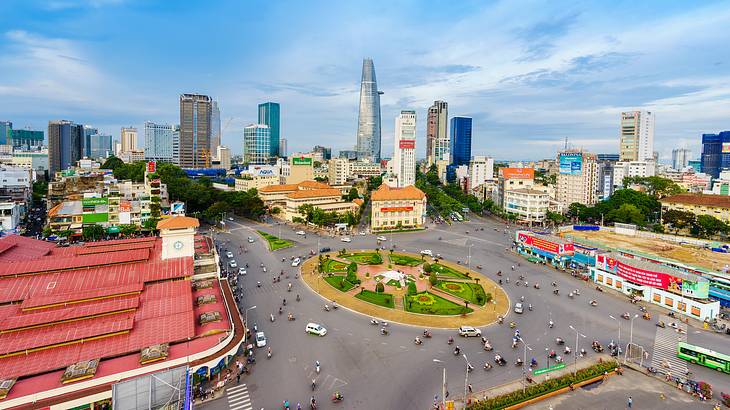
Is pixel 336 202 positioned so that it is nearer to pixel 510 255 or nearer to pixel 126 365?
pixel 510 255

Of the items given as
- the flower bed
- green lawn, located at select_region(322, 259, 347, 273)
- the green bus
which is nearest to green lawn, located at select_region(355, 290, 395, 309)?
green lawn, located at select_region(322, 259, 347, 273)

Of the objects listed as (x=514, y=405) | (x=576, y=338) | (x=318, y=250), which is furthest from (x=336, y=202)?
(x=514, y=405)

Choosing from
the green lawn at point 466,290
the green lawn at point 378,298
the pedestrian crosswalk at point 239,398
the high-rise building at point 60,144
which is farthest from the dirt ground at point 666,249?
the high-rise building at point 60,144

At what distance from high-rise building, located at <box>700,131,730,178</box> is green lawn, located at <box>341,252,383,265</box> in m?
186

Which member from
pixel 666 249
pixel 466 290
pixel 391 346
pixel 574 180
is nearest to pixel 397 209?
pixel 466 290

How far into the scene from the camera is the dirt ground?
5078cm

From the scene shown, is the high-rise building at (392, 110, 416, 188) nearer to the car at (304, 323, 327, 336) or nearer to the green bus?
the car at (304, 323, 327, 336)

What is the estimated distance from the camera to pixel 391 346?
30.6 m

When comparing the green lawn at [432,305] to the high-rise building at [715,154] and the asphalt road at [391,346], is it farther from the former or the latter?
the high-rise building at [715,154]

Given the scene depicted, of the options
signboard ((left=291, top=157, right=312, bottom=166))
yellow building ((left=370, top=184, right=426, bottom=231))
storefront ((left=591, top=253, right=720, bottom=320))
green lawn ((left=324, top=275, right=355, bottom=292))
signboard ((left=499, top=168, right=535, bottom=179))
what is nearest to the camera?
storefront ((left=591, top=253, right=720, bottom=320))

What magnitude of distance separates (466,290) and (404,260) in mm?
12830

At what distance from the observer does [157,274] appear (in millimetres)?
34312

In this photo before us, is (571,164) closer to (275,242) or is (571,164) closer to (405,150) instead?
(405,150)

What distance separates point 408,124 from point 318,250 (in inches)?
3038
